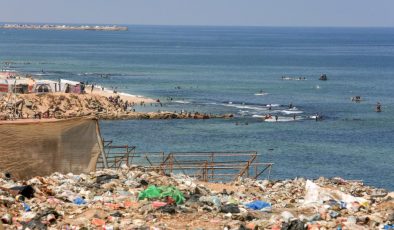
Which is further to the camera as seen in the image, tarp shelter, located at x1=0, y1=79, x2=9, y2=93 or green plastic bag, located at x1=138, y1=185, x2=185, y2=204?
tarp shelter, located at x1=0, y1=79, x2=9, y2=93

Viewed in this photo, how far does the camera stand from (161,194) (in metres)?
18.8

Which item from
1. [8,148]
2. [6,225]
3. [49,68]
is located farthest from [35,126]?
[49,68]

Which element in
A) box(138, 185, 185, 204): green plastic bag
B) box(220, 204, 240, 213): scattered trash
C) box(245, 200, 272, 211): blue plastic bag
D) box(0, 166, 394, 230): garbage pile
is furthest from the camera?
box(245, 200, 272, 211): blue plastic bag

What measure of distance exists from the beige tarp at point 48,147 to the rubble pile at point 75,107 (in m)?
29.8

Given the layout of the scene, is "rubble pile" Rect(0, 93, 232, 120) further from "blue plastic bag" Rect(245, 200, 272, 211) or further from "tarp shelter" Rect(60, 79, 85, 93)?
"blue plastic bag" Rect(245, 200, 272, 211)

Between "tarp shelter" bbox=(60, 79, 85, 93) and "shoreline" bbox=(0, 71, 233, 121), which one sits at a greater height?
"tarp shelter" bbox=(60, 79, 85, 93)

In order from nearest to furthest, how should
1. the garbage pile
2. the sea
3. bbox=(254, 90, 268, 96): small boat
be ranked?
the garbage pile, the sea, bbox=(254, 90, 268, 96): small boat

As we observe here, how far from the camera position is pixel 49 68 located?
103 meters

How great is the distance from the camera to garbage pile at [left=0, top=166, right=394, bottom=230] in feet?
54.5

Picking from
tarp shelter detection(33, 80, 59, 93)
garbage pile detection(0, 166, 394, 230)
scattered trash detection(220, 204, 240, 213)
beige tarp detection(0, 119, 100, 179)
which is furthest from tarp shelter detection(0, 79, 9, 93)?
scattered trash detection(220, 204, 240, 213)

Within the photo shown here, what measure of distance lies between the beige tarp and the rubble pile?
2976 cm

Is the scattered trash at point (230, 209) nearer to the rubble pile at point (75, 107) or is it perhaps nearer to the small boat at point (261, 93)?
the rubble pile at point (75, 107)

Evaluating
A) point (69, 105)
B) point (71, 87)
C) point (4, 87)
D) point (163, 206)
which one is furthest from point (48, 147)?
point (71, 87)

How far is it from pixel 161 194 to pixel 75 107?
41275mm
